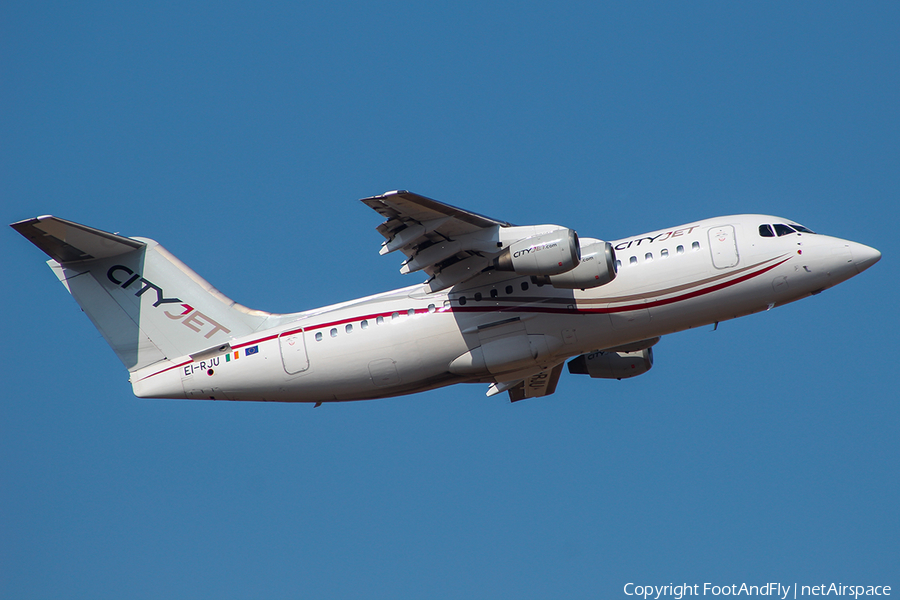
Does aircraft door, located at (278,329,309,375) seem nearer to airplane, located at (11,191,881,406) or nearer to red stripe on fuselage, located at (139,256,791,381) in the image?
airplane, located at (11,191,881,406)

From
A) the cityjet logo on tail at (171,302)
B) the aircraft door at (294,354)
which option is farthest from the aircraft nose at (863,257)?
the cityjet logo on tail at (171,302)

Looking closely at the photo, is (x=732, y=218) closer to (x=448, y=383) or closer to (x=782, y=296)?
(x=782, y=296)

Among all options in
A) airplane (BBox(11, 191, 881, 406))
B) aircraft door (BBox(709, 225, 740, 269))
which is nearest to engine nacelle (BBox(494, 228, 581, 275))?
airplane (BBox(11, 191, 881, 406))

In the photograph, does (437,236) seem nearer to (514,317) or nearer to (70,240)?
(514,317)

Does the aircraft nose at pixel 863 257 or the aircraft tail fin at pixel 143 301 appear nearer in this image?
the aircraft nose at pixel 863 257

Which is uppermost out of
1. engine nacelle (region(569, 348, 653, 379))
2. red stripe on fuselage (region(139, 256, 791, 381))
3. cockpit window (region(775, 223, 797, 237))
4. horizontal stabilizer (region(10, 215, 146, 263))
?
horizontal stabilizer (region(10, 215, 146, 263))

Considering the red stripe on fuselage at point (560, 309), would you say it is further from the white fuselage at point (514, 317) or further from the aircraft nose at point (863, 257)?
the aircraft nose at point (863, 257)

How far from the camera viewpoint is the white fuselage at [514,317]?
45.1ft

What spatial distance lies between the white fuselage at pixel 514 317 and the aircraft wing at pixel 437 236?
436 mm

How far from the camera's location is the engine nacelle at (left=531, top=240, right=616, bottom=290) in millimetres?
13062

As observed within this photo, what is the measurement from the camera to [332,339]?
14.5 meters

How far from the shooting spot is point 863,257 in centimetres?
1367

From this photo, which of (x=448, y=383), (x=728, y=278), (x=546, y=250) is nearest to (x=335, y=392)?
(x=448, y=383)

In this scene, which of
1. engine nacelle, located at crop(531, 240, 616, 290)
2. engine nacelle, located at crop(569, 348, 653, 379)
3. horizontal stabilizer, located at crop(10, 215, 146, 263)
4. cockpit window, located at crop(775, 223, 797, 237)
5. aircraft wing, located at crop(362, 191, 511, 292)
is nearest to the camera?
aircraft wing, located at crop(362, 191, 511, 292)
